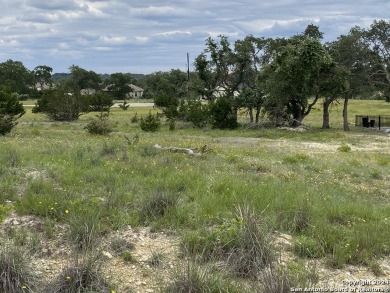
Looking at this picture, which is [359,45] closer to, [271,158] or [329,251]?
[271,158]

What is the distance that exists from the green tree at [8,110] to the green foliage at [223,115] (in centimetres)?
1503

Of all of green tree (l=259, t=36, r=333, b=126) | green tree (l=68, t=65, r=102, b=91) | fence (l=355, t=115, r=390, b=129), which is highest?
green tree (l=68, t=65, r=102, b=91)

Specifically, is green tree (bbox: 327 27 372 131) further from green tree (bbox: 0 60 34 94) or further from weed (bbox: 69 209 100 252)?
green tree (bbox: 0 60 34 94)

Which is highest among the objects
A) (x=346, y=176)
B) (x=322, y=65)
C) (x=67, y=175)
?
(x=322, y=65)

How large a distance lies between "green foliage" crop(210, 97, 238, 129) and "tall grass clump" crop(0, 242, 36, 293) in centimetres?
3140

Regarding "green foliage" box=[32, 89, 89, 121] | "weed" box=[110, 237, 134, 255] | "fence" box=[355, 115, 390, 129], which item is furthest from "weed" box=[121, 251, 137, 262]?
"green foliage" box=[32, 89, 89, 121]

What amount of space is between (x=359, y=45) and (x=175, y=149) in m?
24.5

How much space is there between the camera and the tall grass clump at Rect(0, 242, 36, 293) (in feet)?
14.1

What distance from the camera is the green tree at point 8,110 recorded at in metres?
23.6

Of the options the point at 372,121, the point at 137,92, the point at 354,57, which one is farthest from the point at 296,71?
the point at 137,92

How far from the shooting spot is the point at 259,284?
14.2 ft

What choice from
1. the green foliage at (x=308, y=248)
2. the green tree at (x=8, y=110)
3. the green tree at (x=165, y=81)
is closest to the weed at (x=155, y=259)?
the green foliage at (x=308, y=248)

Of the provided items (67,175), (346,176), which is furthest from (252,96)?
(67,175)

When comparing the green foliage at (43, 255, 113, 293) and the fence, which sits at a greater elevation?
the green foliage at (43, 255, 113, 293)
